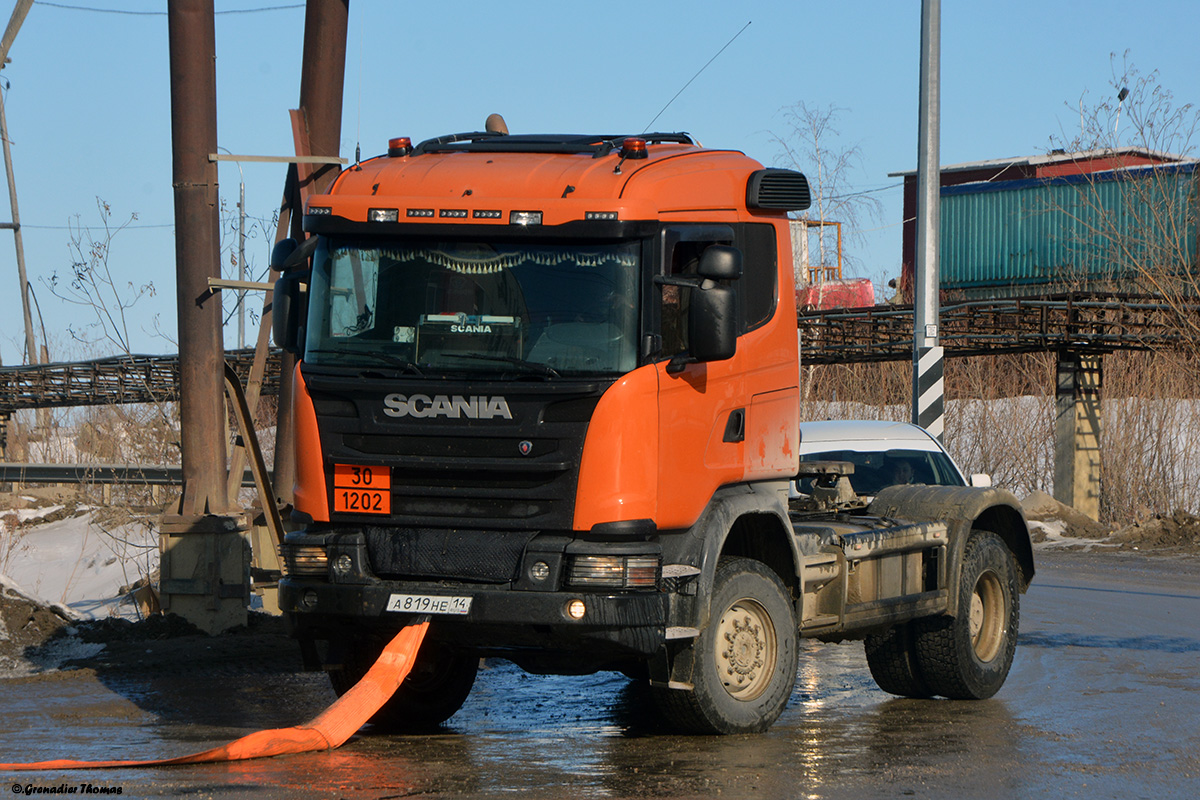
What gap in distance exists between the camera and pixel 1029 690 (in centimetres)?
990

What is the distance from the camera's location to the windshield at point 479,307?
7004 millimetres

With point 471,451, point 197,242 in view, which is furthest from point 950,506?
point 197,242

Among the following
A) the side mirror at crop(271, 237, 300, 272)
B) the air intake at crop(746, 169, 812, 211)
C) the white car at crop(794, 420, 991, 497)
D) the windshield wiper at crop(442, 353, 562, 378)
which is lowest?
the white car at crop(794, 420, 991, 497)

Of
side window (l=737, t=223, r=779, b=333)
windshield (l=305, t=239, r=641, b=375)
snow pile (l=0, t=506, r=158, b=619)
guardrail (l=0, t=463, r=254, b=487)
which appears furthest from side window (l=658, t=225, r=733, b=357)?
guardrail (l=0, t=463, r=254, b=487)

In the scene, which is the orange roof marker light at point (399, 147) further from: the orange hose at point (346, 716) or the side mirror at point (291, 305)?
the orange hose at point (346, 716)

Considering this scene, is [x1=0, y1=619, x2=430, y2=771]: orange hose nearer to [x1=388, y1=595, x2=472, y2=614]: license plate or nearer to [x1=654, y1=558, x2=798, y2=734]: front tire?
[x1=388, y1=595, x2=472, y2=614]: license plate

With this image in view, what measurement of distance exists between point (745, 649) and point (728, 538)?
0.67 m

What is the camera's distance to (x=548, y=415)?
6891 millimetres

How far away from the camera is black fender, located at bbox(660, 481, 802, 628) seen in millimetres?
7094

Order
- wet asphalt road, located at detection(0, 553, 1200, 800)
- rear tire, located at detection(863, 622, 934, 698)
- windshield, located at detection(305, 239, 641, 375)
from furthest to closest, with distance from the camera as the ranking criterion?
rear tire, located at detection(863, 622, 934, 698) < windshield, located at detection(305, 239, 641, 375) < wet asphalt road, located at detection(0, 553, 1200, 800)

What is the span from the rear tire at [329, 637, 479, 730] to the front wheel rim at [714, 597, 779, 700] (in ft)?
4.80

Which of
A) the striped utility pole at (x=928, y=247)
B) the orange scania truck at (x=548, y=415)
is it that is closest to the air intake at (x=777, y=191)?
the orange scania truck at (x=548, y=415)

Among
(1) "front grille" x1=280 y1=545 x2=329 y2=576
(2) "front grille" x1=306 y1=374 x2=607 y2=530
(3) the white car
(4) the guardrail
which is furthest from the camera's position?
(4) the guardrail

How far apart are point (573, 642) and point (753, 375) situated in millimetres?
1831
